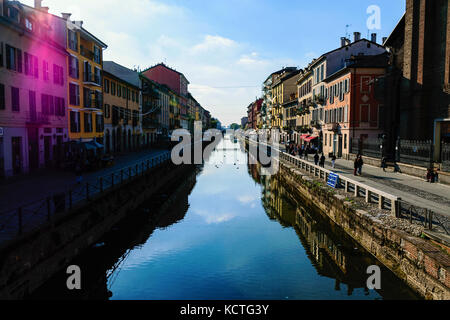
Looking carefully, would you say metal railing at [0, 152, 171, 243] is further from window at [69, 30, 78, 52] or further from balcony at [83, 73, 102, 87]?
balcony at [83, 73, 102, 87]

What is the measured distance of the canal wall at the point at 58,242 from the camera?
28.8ft

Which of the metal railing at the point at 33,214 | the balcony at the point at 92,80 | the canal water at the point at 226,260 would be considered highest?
the balcony at the point at 92,80

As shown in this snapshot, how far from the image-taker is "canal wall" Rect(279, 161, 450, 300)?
8.63 metres

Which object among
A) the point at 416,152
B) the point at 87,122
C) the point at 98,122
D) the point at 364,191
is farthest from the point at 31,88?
the point at 416,152

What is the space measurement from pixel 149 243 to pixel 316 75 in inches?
1659

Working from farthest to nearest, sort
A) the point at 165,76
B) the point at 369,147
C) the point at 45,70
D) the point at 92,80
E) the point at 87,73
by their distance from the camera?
the point at 165,76 < the point at 92,80 < the point at 87,73 < the point at 369,147 < the point at 45,70

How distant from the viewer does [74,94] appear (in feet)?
105

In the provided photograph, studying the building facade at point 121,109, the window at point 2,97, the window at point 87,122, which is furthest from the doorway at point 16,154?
the building facade at point 121,109

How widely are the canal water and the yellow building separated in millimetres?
15083

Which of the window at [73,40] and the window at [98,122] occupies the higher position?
the window at [73,40]

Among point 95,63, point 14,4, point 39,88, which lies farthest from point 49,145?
point 95,63

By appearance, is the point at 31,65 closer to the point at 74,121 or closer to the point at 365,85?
the point at 74,121

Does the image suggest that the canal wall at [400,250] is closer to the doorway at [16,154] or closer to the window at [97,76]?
the doorway at [16,154]

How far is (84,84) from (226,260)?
28106 mm
